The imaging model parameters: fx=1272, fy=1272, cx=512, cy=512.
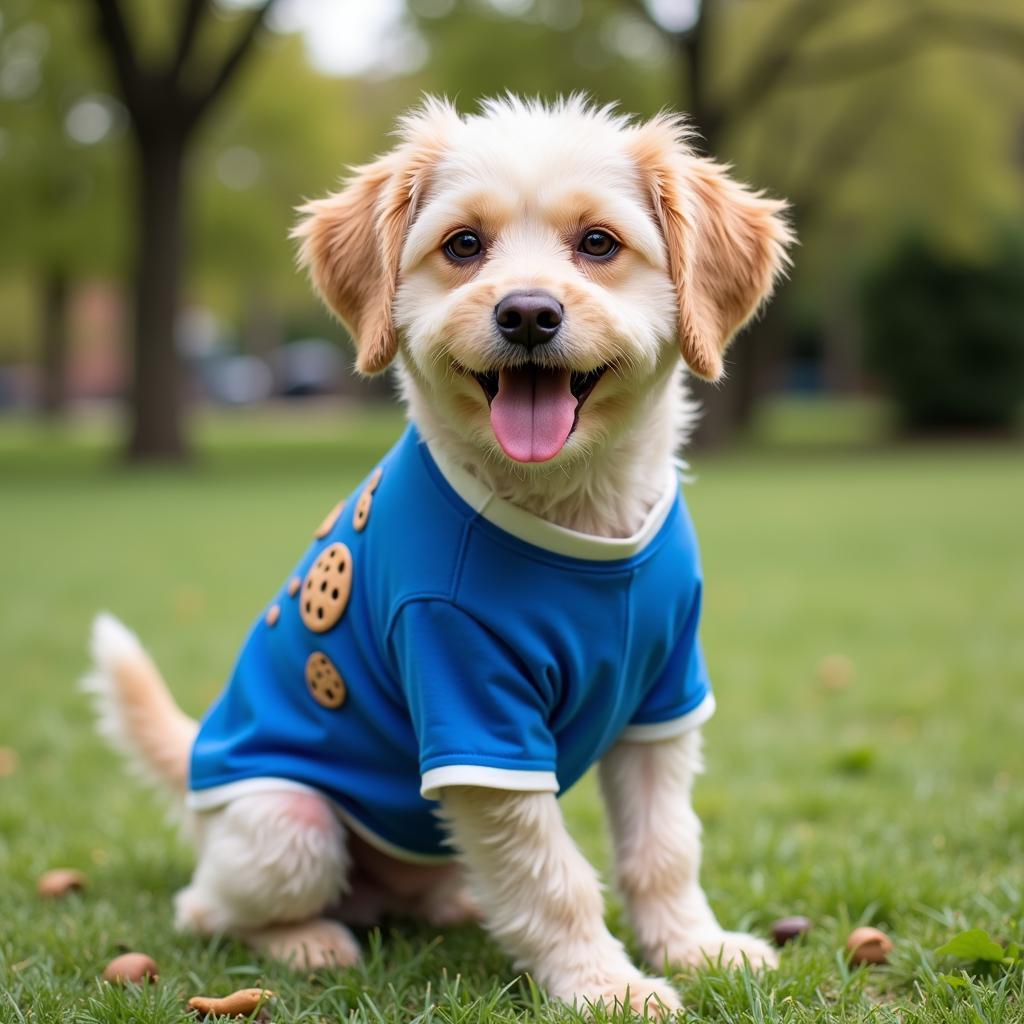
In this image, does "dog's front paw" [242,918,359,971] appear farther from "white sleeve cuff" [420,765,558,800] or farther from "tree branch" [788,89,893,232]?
"tree branch" [788,89,893,232]

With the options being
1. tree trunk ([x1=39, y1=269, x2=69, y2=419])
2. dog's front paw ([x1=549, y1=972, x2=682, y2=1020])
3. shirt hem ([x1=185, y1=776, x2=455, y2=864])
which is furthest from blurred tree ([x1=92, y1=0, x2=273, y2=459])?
dog's front paw ([x1=549, y1=972, x2=682, y2=1020])

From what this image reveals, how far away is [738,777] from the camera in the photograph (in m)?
4.64

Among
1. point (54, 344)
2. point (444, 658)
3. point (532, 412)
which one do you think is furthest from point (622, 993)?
point (54, 344)

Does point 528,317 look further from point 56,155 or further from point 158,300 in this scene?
point 56,155

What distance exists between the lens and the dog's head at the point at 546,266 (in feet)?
8.59

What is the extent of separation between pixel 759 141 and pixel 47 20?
14.8 meters

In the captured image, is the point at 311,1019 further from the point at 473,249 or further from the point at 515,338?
the point at 473,249

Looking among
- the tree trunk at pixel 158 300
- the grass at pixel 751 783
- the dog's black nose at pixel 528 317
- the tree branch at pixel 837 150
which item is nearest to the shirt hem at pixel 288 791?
the grass at pixel 751 783

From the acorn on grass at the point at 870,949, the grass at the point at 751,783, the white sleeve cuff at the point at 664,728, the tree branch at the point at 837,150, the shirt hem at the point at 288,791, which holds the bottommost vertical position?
the grass at the point at 751,783

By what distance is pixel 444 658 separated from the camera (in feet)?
8.67

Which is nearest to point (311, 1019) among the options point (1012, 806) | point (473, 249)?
point (473, 249)

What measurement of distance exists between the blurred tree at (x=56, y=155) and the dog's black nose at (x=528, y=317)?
24.7 meters

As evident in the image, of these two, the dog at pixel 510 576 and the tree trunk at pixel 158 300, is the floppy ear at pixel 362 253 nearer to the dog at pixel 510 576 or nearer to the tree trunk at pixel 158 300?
the dog at pixel 510 576

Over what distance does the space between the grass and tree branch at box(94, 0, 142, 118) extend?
9329 mm
